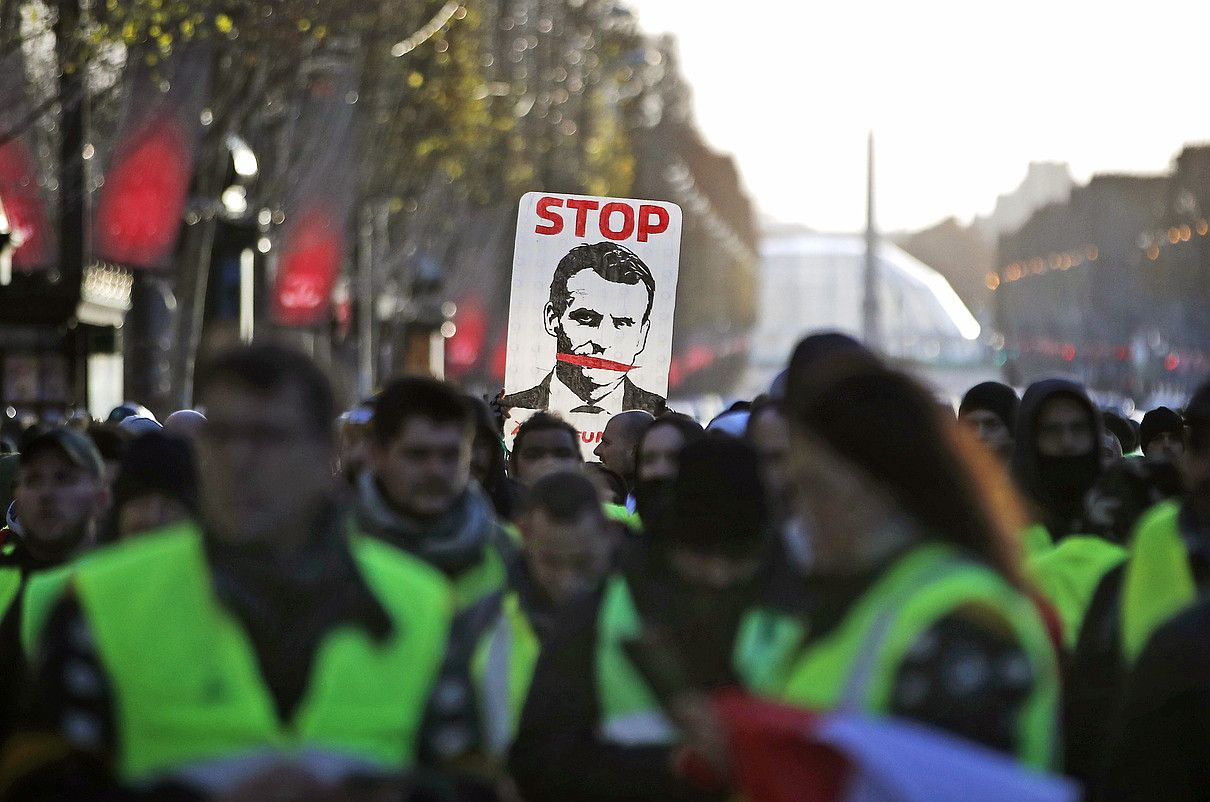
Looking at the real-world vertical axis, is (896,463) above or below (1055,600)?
above

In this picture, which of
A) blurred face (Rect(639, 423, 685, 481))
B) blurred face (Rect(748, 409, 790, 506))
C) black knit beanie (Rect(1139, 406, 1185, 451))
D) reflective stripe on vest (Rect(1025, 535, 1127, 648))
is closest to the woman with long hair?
reflective stripe on vest (Rect(1025, 535, 1127, 648))

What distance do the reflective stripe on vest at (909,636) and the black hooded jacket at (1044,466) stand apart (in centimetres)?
346

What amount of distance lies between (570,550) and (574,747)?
1.41 metres

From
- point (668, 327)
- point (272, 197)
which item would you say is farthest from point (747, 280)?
point (668, 327)

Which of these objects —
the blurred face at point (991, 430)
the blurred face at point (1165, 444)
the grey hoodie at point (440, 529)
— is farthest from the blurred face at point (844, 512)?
the blurred face at point (1165, 444)

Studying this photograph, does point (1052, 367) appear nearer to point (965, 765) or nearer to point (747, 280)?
point (747, 280)

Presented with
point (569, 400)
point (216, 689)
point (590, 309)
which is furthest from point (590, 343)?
point (216, 689)

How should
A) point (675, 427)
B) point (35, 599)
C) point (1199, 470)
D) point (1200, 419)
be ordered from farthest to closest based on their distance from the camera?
point (675, 427), point (35, 599), point (1199, 470), point (1200, 419)

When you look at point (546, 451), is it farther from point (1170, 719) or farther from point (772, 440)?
point (1170, 719)

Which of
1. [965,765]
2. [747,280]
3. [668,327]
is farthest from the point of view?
[747,280]

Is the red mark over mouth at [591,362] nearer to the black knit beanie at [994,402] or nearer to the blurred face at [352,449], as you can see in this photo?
the black knit beanie at [994,402]

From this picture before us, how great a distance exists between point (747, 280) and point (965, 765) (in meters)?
159

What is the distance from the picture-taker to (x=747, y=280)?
162 meters

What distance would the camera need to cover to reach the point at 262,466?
11.5 ft
